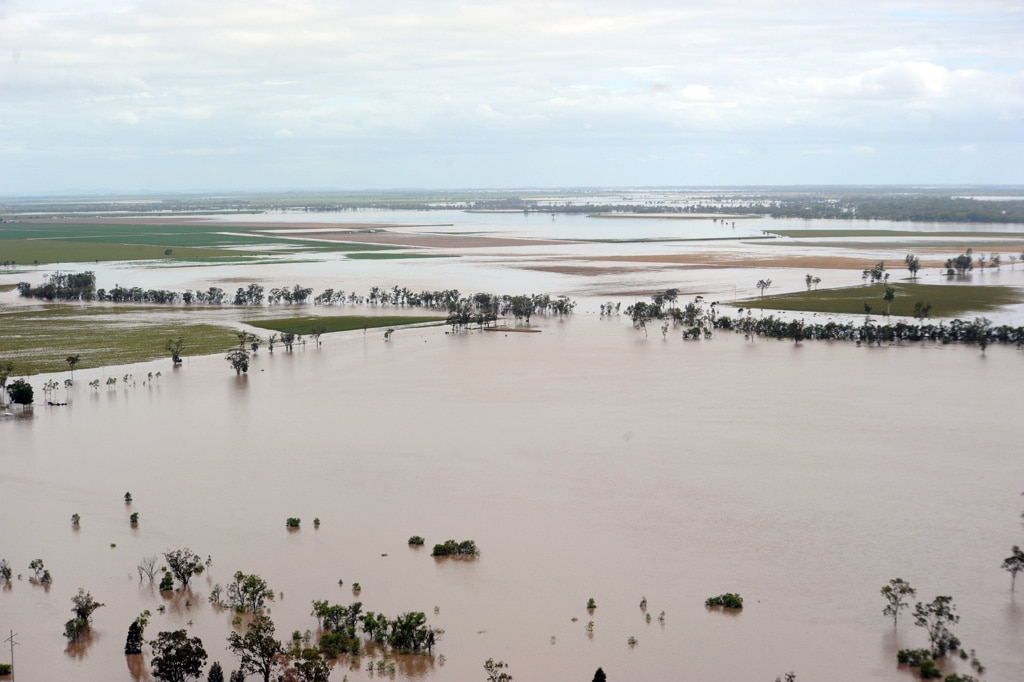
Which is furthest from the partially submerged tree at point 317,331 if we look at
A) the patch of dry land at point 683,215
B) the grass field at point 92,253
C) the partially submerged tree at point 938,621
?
the patch of dry land at point 683,215

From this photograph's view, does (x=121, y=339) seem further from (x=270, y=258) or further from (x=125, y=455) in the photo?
(x=270, y=258)

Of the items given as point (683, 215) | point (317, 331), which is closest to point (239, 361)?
point (317, 331)

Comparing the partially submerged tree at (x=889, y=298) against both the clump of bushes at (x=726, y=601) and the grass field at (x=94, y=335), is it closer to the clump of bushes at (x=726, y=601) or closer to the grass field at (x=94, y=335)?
the grass field at (x=94, y=335)

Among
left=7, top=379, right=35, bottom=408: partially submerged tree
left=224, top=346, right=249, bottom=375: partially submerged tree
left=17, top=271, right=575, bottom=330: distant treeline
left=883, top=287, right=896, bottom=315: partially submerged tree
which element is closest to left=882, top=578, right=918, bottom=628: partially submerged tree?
left=7, top=379, right=35, bottom=408: partially submerged tree

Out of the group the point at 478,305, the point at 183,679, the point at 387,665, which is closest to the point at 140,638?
the point at 183,679

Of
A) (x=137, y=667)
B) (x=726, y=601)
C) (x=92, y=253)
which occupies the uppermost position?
(x=92, y=253)

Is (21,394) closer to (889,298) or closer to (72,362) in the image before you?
(72,362)
